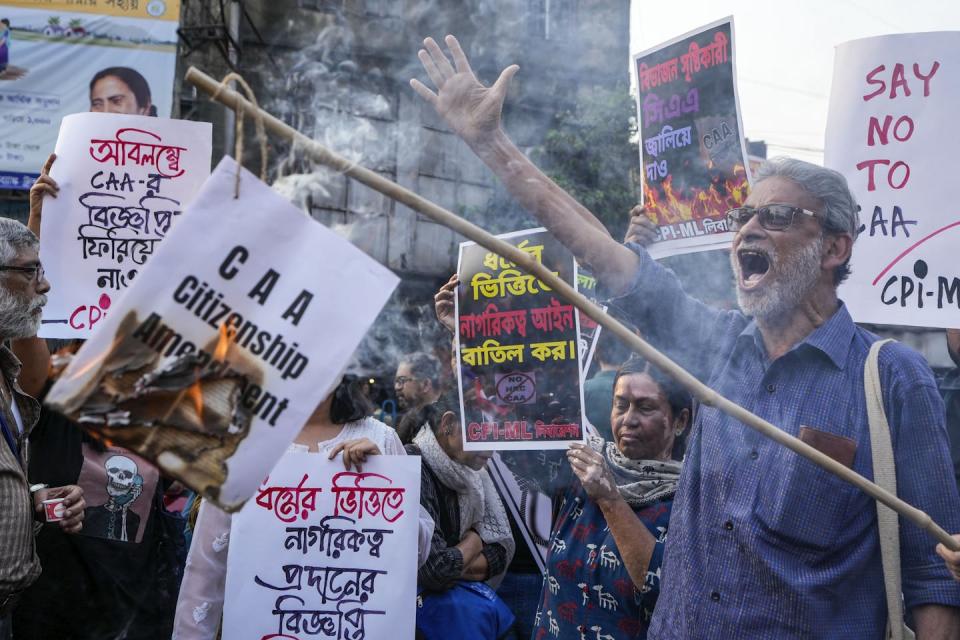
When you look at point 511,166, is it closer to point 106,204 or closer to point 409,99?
point 106,204

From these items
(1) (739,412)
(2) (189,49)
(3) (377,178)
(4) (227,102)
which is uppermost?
(2) (189,49)

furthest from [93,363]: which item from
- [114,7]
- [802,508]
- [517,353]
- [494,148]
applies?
[114,7]

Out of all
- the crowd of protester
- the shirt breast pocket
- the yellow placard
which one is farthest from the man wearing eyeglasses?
the yellow placard

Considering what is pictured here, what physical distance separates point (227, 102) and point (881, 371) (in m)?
1.58

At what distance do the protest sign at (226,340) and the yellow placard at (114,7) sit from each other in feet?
40.0

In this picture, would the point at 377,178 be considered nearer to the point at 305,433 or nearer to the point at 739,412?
the point at 739,412

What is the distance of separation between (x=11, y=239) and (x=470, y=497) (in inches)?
79.8

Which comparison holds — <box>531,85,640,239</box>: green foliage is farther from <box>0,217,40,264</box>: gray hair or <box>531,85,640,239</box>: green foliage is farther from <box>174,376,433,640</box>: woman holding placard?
<box>0,217,40,264</box>: gray hair

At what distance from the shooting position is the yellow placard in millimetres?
12742

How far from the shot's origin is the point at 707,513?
7.92 feet

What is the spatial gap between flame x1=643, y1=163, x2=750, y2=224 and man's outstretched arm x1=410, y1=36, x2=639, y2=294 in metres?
1.16

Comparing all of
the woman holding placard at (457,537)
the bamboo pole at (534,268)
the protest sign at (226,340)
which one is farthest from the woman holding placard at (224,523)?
the bamboo pole at (534,268)

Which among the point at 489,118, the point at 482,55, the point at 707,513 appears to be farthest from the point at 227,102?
the point at 482,55

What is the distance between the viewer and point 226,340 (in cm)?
189
